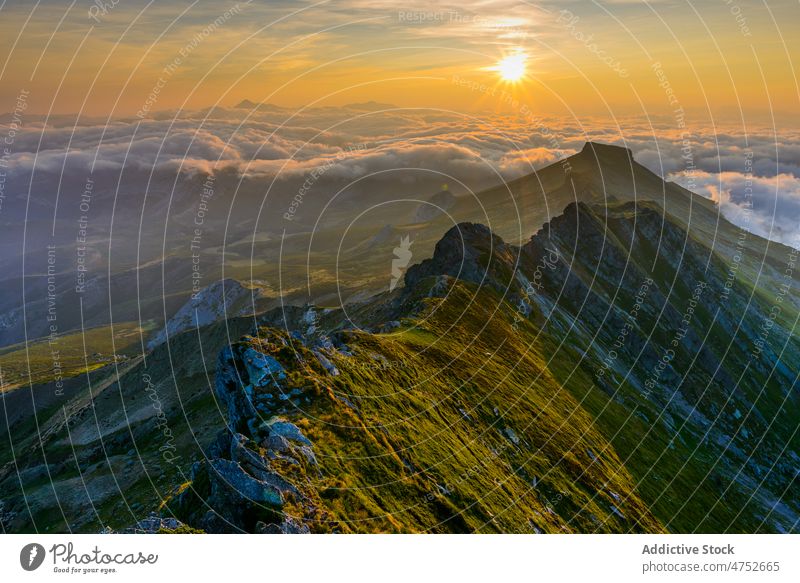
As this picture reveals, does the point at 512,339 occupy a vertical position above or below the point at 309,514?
below

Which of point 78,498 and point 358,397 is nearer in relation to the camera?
point 358,397

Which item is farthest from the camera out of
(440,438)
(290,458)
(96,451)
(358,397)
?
(96,451)

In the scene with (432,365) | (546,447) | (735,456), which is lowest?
(735,456)

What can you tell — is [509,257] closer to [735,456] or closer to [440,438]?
[735,456]

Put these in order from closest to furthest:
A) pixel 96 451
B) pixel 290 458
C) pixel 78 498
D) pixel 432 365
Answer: pixel 290 458 < pixel 432 365 < pixel 78 498 < pixel 96 451

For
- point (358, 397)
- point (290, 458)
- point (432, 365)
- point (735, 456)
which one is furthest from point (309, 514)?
point (735, 456)

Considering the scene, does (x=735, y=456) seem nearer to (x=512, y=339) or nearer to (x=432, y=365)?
(x=512, y=339)

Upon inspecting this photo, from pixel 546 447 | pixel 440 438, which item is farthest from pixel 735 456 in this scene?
pixel 440 438
